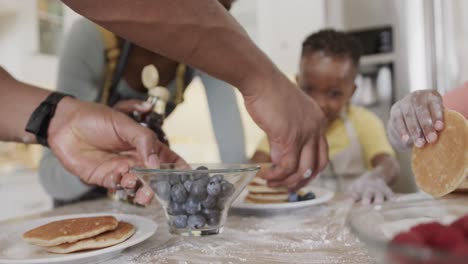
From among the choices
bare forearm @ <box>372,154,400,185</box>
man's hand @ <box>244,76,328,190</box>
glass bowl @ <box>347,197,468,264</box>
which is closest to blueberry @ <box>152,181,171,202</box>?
man's hand @ <box>244,76,328,190</box>

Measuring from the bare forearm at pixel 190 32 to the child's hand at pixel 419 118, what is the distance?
0.87 ft

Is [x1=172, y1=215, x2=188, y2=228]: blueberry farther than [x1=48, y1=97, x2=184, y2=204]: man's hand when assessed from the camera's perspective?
No

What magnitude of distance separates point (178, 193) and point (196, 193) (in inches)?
1.2

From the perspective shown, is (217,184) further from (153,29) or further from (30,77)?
(30,77)

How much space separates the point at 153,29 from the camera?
699 millimetres

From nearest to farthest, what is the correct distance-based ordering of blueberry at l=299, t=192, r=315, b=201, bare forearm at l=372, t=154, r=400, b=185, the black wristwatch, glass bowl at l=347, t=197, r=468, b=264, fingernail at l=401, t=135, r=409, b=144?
glass bowl at l=347, t=197, r=468, b=264
fingernail at l=401, t=135, r=409, b=144
the black wristwatch
blueberry at l=299, t=192, r=315, b=201
bare forearm at l=372, t=154, r=400, b=185

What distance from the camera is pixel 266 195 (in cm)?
108

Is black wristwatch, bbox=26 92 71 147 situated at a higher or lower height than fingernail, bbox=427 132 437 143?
higher

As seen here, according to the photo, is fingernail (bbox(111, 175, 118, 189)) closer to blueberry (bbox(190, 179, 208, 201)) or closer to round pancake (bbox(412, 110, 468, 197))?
blueberry (bbox(190, 179, 208, 201))

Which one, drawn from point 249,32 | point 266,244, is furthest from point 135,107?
point 249,32

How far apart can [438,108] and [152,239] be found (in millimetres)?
526

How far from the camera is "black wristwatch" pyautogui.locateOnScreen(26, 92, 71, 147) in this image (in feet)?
3.04

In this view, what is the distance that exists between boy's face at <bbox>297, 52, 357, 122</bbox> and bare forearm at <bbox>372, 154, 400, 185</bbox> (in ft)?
0.87

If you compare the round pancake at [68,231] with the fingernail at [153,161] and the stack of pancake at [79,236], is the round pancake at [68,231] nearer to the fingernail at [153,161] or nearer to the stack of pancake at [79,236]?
the stack of pancake at [79,236]
